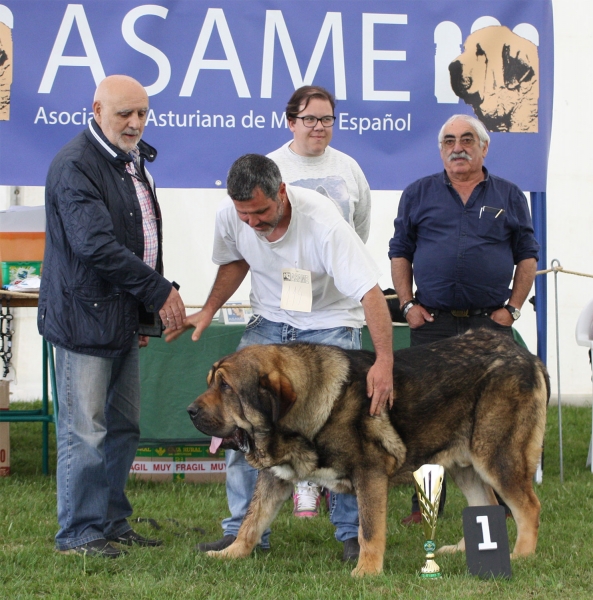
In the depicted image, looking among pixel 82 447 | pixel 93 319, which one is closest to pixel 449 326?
pixel 93 319

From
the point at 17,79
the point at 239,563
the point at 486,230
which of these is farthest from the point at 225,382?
the point at 17,79

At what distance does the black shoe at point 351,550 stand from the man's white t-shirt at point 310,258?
1.08 m

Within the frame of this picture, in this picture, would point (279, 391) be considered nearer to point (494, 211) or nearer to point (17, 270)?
point (494, 211)

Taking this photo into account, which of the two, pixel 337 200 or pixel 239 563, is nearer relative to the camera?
pixel 239 563

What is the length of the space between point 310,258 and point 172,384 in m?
2.30

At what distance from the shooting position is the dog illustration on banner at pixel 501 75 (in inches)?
247

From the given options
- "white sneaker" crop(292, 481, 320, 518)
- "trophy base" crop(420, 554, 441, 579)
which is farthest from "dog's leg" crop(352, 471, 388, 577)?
"white sneaker" crop(292, 481, 320, 518)

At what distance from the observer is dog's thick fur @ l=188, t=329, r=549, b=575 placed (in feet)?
12.3

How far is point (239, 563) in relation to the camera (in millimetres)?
3992

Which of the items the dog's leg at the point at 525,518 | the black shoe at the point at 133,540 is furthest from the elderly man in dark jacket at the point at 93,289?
the dog's leg at the point at 525,518

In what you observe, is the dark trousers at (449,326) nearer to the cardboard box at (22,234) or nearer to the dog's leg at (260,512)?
the dog's leg at (260,512)

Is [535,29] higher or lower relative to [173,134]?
higher

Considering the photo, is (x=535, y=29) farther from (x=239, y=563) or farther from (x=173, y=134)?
(x=239, y=563)

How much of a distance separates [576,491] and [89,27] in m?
4.71
